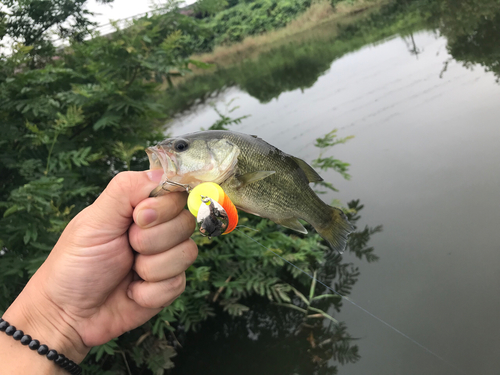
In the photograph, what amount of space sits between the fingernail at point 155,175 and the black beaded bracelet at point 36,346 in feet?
2.92

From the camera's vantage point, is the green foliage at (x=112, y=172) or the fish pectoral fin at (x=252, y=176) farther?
the green foliage at (x=112, y=172)

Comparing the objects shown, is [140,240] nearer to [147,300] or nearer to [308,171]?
[147,300]

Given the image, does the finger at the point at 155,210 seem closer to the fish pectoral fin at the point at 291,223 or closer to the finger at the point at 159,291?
the finger at the point at 159,291

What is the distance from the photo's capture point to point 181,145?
4.21 ft

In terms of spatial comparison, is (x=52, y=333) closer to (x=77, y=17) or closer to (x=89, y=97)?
(x=89, y=97)

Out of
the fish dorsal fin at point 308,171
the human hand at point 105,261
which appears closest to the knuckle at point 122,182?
the human hand at point 105,261

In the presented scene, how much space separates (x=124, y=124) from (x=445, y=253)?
145 inches

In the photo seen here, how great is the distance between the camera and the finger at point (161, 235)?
→ 141 centimetres

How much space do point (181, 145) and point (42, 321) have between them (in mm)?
1096

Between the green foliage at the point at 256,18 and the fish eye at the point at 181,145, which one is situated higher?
the green foliage at the point at 256,18

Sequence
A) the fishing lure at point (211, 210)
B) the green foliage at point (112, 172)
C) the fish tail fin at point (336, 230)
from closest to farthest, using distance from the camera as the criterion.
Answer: the fishing lure at point (211, 210) < the fish tail fin at point (336, 230) < the green foliage at point (112, 172)

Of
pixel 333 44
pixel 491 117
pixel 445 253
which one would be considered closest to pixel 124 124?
pixel 445 253

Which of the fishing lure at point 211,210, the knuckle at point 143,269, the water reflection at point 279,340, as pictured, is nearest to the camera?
the fishing lure at point 211,210

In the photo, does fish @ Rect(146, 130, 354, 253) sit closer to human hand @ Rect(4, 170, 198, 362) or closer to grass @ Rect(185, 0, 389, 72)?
human hand @ Rect(4, 170, 198, 362)
